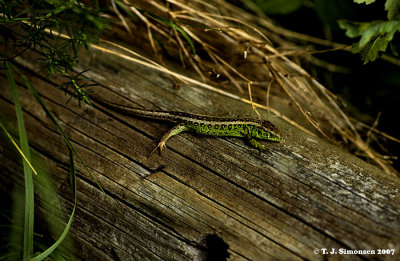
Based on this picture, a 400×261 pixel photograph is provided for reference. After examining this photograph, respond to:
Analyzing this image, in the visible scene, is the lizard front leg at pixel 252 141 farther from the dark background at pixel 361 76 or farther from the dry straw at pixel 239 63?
the dark background at pixel 361 76

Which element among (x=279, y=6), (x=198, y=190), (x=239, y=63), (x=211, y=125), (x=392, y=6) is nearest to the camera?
(x=392, y=6)

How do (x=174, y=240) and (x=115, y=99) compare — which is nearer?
(x=174, y=240)

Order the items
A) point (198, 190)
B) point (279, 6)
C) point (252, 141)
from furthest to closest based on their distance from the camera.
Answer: point (279, 6), point (252, 141), point (198, 190)

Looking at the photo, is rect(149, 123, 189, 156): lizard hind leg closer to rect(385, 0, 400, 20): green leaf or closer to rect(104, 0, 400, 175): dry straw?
rect(104, 0, 400, 175): dry straw

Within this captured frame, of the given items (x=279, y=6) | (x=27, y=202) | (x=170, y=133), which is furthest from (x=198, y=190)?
(x=279, y=6)

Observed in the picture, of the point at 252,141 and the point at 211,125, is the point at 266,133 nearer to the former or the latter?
the point at 252,141

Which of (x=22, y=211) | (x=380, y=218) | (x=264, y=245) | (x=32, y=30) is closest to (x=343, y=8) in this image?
(x=380, y=218)

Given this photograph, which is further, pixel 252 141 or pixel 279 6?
pixel 279 6

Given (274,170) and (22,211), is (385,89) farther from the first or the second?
(22,211)
